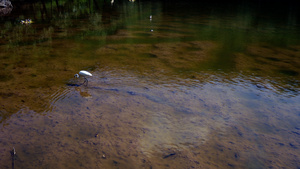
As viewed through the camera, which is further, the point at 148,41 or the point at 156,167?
the point at 148,41

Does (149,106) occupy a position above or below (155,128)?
above

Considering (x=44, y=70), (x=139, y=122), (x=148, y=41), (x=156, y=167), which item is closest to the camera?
(x=156, y=167)

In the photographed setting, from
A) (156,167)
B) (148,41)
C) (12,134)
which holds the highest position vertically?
(148,41)

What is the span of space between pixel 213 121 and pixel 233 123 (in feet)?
1.12

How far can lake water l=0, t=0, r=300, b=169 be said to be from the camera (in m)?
3.39

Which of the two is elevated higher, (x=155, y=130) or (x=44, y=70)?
(x=44, y=70)

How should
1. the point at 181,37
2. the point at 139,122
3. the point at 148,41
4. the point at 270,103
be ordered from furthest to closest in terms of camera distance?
the point at 181,37 → the point at 148,41 → the point at 270,103 → the point at 139,122

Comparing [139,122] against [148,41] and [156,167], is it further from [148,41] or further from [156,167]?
[148,41]

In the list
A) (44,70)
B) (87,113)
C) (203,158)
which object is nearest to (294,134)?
(203,158)

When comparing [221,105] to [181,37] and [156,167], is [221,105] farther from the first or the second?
[181,37]

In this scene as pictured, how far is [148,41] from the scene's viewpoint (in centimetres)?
936

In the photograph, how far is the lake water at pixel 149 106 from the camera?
339 centimetres

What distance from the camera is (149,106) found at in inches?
181

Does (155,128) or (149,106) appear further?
(149,106)
